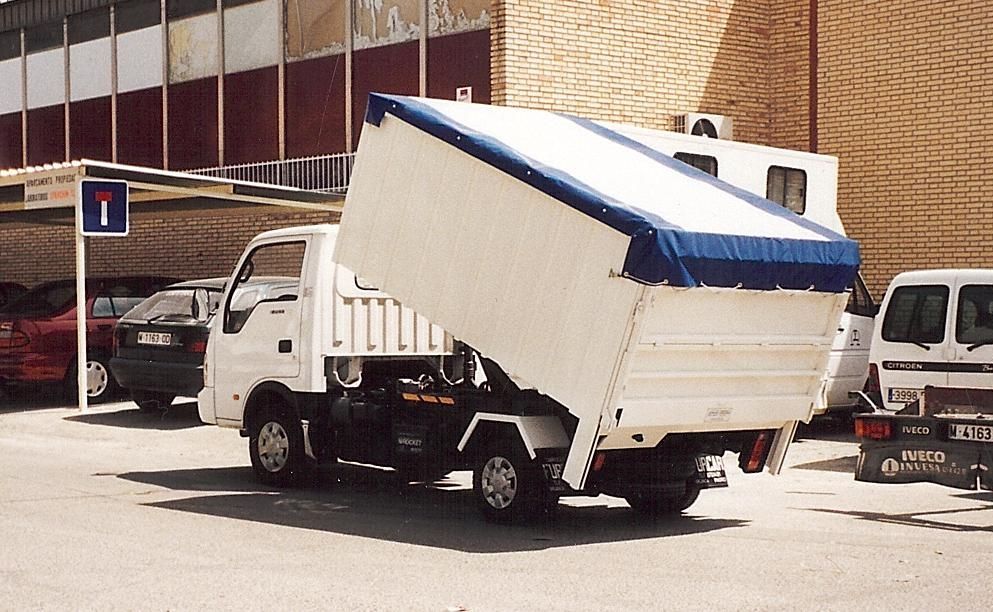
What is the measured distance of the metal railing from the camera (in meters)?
21.1

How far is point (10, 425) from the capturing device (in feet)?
58.9

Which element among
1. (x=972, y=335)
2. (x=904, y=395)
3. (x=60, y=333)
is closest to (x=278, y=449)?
(x=904, y=395)

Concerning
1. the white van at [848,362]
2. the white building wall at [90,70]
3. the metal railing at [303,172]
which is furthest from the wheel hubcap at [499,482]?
the white building wall at [90,70]

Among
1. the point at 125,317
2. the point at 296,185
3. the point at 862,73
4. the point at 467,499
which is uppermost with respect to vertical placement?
the point at 862,73

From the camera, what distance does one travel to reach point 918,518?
11.4m

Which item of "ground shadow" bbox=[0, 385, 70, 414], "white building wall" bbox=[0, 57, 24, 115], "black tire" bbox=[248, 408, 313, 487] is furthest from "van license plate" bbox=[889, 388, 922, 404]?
"white building wall" bbox=[0, 57, 24, 115]

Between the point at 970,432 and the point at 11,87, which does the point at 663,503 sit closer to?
the point at 970,432

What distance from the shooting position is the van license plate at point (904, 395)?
14.2 m

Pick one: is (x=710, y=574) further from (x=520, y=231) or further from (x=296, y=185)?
(x=296, y=185)

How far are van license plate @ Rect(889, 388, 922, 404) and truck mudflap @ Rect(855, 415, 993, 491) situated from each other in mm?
3063

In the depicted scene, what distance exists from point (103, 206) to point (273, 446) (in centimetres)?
672

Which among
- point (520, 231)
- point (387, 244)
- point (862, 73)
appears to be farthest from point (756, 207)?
point (862, 73)

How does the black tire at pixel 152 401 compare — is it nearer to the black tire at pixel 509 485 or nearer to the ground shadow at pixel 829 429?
the ground shadow at pixel 829 429

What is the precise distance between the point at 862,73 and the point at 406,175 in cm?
1163
